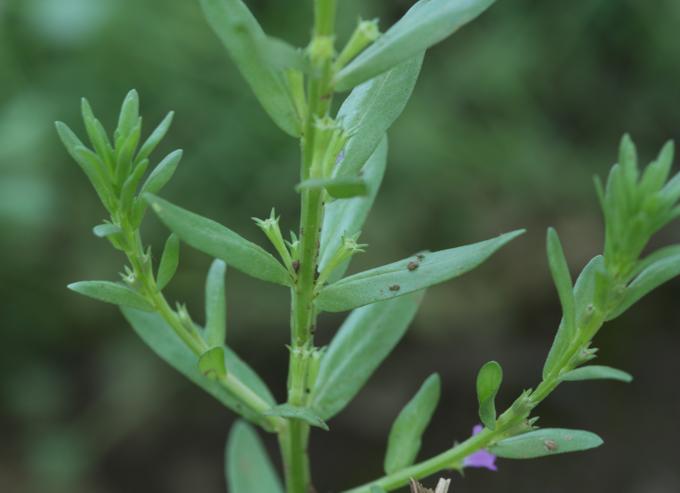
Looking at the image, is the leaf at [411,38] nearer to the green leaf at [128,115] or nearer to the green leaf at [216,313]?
the green leaf at [128,115]

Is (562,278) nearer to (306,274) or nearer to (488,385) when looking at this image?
(488,385)

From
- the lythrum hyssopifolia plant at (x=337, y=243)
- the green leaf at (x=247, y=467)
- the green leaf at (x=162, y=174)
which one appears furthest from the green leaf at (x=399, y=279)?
the green leaf at (x=247, y=467)

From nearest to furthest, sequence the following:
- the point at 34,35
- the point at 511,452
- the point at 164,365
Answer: the point at 511,452 → the point at 34,35 → the point at 164,365

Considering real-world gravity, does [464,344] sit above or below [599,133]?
below

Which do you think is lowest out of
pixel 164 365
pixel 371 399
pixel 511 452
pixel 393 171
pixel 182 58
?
pixel 511 452

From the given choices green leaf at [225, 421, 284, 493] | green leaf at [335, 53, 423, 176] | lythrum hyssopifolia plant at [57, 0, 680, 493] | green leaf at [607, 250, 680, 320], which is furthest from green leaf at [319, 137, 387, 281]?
green leaf at [225, 421, 284, 493]

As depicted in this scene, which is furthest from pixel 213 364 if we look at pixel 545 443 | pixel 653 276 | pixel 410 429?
pixel 653 276

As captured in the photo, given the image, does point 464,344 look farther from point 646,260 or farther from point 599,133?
point 646,260

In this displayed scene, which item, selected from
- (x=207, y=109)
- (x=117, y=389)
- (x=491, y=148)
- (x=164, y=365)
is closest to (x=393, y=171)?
(x=491, y=148)

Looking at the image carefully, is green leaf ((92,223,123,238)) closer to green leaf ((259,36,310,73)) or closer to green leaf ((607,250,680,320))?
green leaf ((259,36,310,73))
